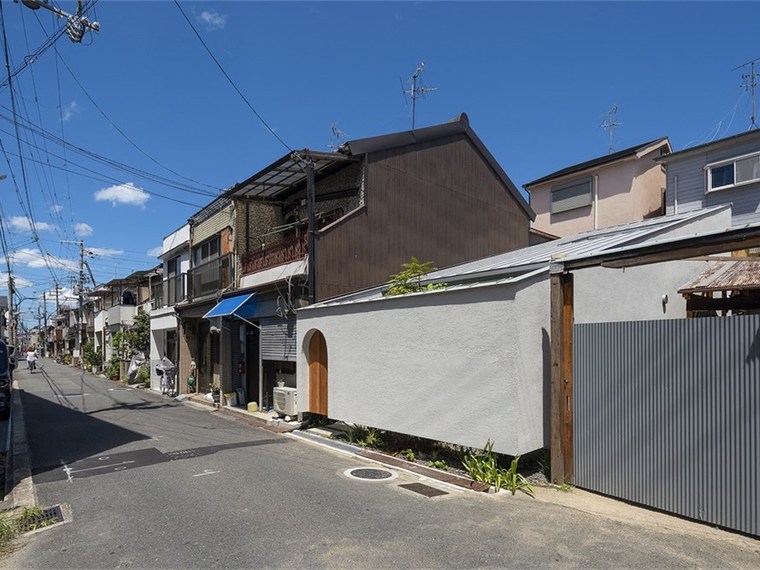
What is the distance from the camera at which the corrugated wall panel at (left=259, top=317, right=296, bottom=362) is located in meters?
13.2

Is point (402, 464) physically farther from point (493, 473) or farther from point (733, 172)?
point (733, 172)

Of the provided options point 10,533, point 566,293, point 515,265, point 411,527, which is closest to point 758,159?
point 515,265

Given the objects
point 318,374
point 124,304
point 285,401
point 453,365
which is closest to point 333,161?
point 318,374

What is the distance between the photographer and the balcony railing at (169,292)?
22891 millimetres

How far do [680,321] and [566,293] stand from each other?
162 cm

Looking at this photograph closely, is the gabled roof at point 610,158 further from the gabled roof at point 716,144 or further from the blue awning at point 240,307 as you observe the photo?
the blue awning at point 240,307

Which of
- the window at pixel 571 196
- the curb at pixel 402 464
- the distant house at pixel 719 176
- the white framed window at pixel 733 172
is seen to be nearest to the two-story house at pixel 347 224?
the curb at pixel 402 464

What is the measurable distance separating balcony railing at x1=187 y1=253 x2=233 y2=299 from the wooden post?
13.4 m

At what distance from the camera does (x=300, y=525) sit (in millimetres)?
5613

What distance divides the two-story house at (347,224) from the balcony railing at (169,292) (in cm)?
611

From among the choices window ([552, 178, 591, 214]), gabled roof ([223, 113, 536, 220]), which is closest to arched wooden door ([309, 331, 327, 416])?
gabled roof ([223, 113, 536, 220])

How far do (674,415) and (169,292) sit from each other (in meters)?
23.0

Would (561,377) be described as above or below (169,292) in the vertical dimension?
below

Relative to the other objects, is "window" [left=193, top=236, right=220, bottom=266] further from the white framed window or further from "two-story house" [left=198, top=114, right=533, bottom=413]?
the white framed window
